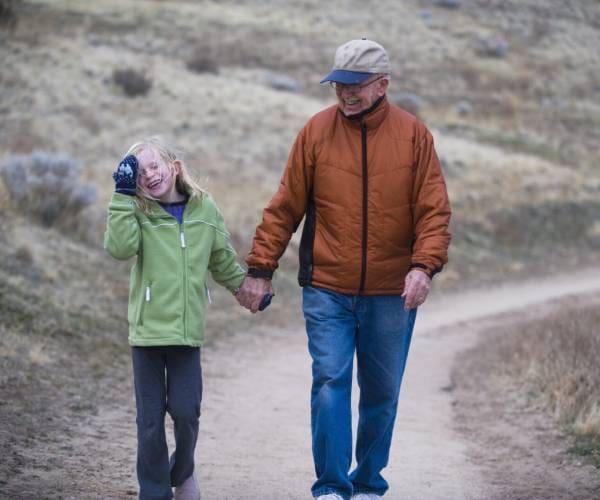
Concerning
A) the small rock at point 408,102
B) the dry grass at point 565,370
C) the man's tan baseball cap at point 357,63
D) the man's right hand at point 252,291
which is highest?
the man's tan baseball cap at point 357,63

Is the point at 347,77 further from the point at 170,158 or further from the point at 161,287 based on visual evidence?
the point at 161,287

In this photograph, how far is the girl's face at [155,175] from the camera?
4.33 metres

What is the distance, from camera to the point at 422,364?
11.0m

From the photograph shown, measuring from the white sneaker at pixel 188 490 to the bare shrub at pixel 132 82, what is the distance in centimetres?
2544

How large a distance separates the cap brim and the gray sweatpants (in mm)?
1361

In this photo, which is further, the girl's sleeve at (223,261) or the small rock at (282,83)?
the small rock at (282,83)

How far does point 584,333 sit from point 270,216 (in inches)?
178

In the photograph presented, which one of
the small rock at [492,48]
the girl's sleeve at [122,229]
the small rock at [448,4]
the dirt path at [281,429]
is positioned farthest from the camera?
the small rock at [448,4]

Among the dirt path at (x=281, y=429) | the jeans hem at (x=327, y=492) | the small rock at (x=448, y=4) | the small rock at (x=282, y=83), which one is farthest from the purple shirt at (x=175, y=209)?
the small rock at (x=448, y=4)

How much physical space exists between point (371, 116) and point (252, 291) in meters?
0.98

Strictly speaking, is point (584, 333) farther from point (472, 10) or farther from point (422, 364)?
point (472, 10)

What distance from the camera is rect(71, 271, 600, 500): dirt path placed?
18.7ft

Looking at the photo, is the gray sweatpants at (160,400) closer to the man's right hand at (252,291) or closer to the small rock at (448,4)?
the man's right hand at (252,291)

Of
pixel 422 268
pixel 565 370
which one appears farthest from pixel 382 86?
pixel 565 370
